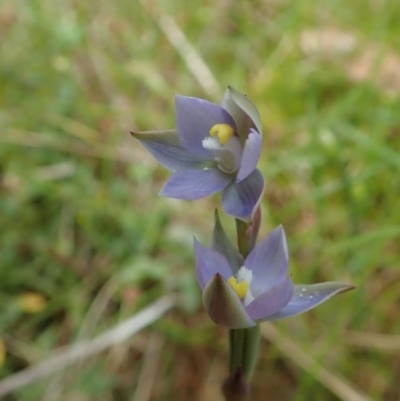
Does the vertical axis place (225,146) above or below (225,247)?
above

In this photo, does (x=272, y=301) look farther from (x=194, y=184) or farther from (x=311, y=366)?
(x=311, y=366)

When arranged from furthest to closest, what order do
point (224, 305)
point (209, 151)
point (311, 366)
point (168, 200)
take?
1. point (168, 200)
2. point (311, 366)
3. point (209, 151)
4. point (224, 305)

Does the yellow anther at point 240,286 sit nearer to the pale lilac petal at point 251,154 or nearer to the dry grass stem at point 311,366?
the pale lilac petal at point 251,154

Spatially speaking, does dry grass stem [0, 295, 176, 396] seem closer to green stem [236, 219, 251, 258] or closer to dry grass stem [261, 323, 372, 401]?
dry grass stem [261, 323, 372, 401]

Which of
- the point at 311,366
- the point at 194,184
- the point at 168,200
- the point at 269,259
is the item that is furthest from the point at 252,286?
the point at 168,200

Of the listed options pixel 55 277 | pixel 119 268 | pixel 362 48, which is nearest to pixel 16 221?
pixel 55 277
